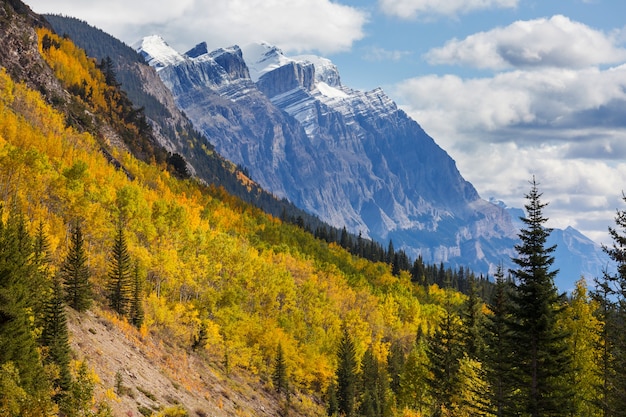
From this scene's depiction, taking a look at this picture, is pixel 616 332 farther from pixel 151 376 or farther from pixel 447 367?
pixel 151 376

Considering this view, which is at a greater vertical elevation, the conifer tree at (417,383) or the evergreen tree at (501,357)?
the evergreen tree at (501,357)

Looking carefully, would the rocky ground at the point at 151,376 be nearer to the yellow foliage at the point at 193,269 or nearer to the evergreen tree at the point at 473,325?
the yellow foliage at the point at 193,269

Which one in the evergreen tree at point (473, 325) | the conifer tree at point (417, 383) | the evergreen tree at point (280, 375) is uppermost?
the evergreen tree at point (473, 325)

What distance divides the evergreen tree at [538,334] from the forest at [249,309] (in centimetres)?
9

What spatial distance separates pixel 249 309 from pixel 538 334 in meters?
76.3

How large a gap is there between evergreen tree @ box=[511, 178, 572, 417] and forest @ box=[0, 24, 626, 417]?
9cm

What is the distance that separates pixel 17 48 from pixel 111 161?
41.4m

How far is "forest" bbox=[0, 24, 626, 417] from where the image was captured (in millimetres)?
31203

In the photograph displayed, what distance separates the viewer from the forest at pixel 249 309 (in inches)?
1228

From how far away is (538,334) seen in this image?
3100 cm

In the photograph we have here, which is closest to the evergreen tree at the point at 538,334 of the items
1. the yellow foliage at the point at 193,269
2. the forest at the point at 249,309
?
the forest at the point at 249,309

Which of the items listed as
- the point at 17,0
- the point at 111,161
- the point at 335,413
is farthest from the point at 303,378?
the point at 17,0

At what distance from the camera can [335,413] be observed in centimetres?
7725

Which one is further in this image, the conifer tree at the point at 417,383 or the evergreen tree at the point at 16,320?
the conifer tree at the point at 417,383
